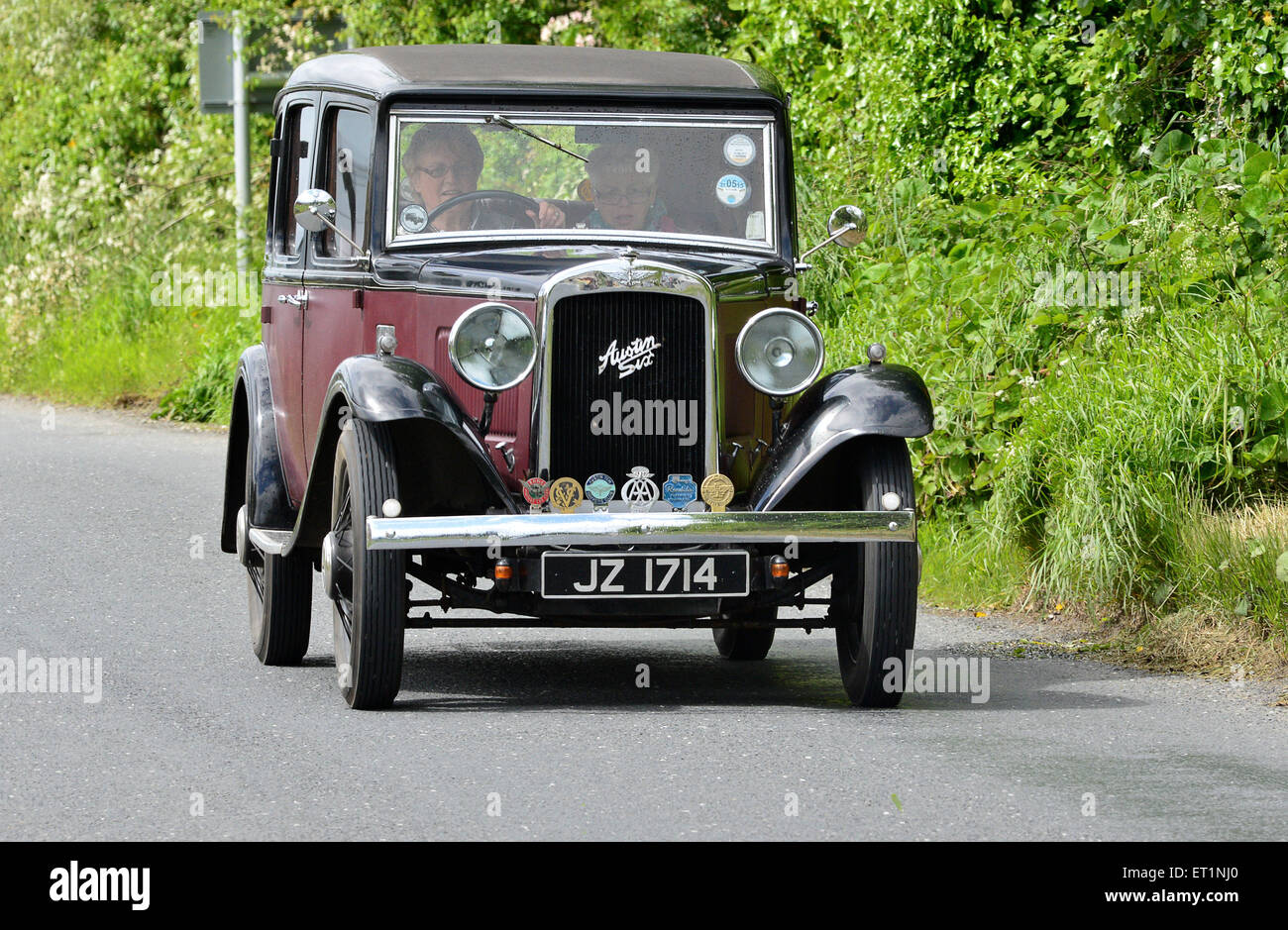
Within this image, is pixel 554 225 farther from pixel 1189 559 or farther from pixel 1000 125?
pixel 1000 125

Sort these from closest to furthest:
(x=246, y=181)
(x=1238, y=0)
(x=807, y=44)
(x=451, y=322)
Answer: (x=451, y=322) < (x=1238, y=0) < (x=807, y=44) < (x=246, y=181)

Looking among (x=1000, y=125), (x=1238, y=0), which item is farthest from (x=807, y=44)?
(x=1238, y=0)

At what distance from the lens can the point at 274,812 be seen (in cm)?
568

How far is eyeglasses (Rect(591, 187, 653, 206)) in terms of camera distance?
7.88 m

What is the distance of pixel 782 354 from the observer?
7.37 m

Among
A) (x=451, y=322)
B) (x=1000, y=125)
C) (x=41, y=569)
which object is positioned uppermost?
(x=1000, y=125)

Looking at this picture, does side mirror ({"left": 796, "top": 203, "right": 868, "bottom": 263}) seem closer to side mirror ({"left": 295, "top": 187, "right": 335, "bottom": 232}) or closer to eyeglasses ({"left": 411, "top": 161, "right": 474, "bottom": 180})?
eyeglasses ({"left": 411, "top": 161, "right": 474, "bottom": 180})

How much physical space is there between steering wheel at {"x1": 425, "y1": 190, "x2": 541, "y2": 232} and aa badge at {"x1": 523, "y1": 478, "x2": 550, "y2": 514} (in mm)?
1224

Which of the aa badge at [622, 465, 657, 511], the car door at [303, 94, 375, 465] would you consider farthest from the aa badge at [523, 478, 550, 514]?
the car door at [303, 94, 375, 465]

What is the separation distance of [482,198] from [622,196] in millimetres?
530

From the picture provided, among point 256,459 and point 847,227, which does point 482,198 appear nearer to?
point 847,227

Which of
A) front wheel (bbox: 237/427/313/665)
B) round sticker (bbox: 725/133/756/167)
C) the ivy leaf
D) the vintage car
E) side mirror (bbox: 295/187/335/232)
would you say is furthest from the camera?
the ivy leaf

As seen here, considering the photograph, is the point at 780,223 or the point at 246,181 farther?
the point at 246,181

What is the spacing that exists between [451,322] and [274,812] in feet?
7.30
